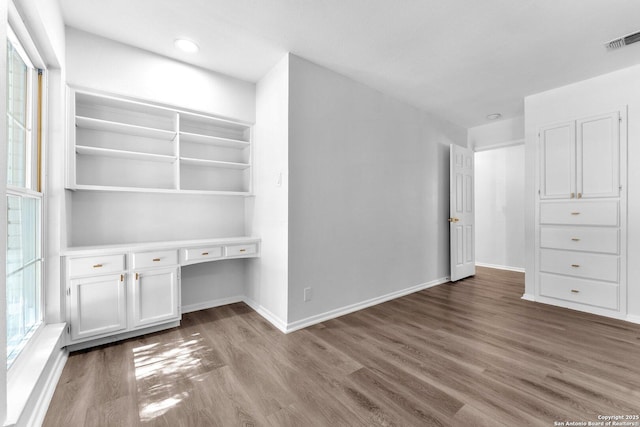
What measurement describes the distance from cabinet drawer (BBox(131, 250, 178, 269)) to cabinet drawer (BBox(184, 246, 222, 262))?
0.10 meters

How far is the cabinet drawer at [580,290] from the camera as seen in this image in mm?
2893

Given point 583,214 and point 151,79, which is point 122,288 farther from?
point 583,214

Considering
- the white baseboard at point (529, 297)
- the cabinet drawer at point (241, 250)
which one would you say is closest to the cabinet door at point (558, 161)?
the white baseboard at point (529, 297)

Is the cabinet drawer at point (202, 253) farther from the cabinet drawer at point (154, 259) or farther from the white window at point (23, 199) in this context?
the white window at point (23, 199)

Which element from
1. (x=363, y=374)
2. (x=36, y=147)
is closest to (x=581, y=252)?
(x=363, y=374)

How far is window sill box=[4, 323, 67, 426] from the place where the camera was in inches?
50.4

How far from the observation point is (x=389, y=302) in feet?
11.0

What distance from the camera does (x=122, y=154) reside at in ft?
8.18

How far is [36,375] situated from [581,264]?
4.72 m

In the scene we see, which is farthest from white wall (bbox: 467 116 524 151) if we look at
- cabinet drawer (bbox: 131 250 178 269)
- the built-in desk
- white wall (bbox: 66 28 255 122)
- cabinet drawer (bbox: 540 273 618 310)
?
cabinet drawer (bbox: 131 250 178 269)

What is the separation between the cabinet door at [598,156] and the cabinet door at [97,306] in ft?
15.5

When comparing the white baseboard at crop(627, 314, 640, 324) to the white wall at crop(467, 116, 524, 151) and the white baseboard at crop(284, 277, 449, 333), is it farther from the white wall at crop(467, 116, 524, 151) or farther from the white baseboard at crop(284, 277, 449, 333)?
the white wall at crop(467, 116, 524, 151)

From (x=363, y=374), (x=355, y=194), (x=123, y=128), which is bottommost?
(x=363, y=374)

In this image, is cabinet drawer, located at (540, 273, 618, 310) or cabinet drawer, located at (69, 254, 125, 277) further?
cabinet drawer, located at (540, 273, 618, 310)
